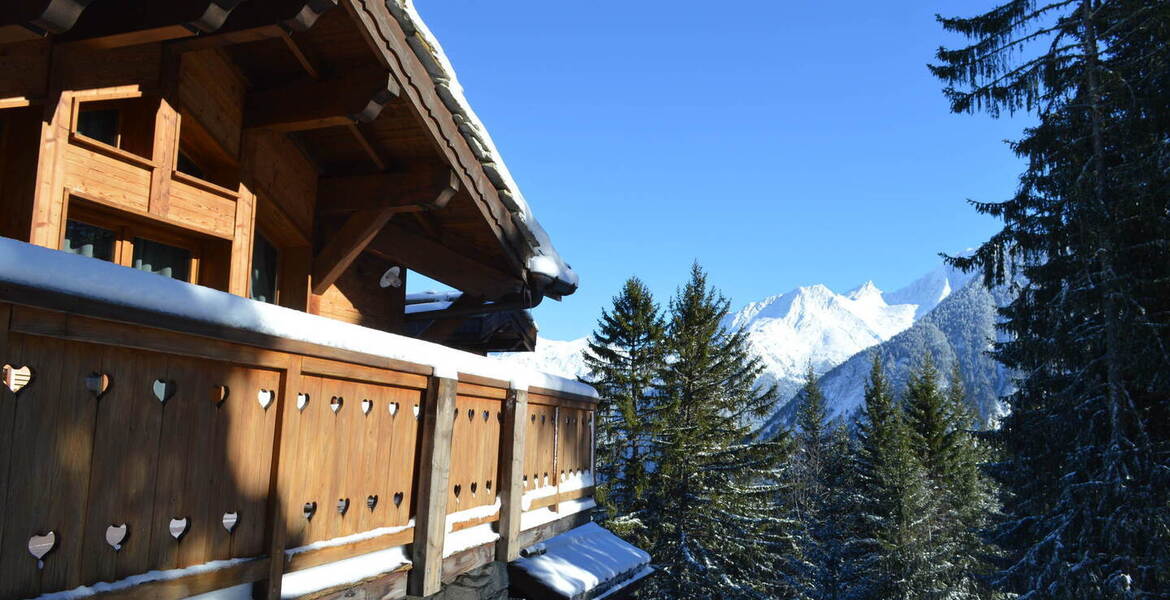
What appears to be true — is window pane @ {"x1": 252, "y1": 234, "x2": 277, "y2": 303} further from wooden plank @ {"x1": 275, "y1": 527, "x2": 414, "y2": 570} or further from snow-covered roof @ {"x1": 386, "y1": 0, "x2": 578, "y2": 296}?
wooden plank @ {"x1": 275, "y1": 527, "x2": 414, "y2": 570}

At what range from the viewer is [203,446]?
332cm

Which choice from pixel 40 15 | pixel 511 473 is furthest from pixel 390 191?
pixel 40 15

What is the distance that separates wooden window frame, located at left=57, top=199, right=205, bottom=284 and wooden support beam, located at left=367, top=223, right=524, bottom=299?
8.02 ft

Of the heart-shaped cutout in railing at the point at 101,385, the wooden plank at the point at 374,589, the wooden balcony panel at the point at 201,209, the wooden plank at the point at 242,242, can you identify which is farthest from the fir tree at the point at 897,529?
the heart-shaped cutout in railing at the point at 101,385

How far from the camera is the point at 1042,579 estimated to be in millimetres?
14492

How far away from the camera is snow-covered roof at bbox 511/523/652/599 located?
6.32 m

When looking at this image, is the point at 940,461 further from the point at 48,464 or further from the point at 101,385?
the point at 48,464

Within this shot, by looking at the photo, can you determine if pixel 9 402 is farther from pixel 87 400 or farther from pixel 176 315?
pixel 176 315

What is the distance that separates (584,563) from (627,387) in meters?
23.1

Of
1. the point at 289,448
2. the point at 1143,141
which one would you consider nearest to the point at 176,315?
the point at 289,448

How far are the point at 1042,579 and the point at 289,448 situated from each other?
1525cm

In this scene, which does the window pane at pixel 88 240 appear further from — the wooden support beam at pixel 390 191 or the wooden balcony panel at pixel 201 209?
the wooden support beam at pixel 390 191

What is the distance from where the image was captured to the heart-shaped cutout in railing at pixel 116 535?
2969mm

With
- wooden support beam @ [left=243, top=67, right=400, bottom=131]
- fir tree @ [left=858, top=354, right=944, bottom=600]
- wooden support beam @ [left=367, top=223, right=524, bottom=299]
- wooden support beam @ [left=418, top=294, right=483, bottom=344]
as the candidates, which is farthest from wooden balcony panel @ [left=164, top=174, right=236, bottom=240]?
fir tree @ [left=858, top=354, right=944, bottom=600]
